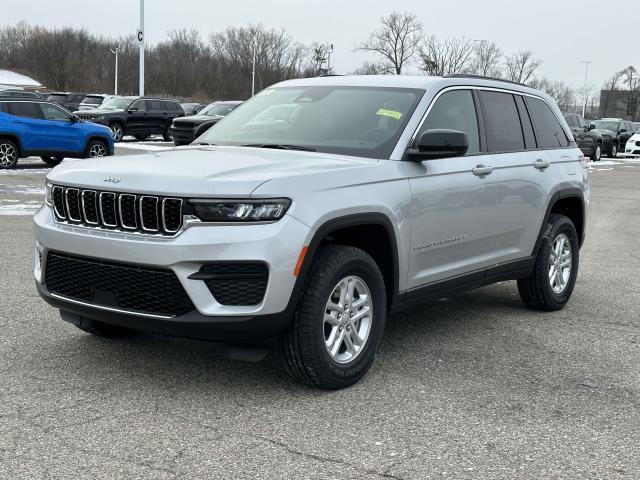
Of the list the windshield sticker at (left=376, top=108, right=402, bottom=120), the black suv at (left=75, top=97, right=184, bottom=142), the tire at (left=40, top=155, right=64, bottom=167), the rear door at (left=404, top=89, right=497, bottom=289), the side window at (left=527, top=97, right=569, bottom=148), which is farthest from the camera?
the black suv at (left=75, top=97, right=184, bottom=142)

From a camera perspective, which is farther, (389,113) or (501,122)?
(501,122)

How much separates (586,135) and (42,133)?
70.1 ft

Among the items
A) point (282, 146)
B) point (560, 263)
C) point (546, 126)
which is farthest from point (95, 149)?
point (282, 146)

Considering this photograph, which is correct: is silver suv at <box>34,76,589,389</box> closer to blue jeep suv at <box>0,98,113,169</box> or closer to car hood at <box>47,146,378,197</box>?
car hood at <box>47,146,378,197</box>

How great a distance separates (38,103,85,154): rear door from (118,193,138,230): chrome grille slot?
57.4 feet

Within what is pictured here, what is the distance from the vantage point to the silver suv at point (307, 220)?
429cm

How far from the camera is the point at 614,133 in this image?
38.3m

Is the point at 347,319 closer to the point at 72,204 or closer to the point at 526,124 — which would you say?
the point at 72,204

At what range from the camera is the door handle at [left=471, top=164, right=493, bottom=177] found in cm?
584

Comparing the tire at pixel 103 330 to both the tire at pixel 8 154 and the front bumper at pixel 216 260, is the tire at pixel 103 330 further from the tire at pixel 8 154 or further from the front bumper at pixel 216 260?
the tire at pixel 8 154

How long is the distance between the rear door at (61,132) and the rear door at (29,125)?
0.15 m

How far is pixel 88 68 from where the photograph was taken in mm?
98875

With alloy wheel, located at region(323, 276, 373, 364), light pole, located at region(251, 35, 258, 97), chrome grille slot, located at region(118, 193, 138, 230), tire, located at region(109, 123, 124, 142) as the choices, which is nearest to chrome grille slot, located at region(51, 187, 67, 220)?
chrome grille slot, located at region(118, 193, 138, 230)

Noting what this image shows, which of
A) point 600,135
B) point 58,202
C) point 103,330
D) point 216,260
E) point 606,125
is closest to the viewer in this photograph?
point 216,260
